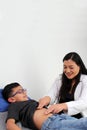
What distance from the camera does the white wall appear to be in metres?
2.57

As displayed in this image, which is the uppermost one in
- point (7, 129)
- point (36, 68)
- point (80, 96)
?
point (36, 68)

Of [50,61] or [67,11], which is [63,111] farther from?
[67,11]

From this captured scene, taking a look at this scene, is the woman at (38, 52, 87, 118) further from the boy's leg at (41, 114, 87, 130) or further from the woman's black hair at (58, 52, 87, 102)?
the boy's leg at (41, 114, 87, 130)

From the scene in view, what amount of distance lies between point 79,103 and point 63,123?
39 centimetres

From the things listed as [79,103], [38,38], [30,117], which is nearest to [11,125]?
[30,117]

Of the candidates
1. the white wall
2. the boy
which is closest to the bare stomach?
the boy

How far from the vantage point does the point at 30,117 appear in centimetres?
202

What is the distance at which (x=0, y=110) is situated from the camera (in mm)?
2121

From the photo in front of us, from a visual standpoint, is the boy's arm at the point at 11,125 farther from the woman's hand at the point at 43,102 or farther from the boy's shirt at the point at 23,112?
the woman's hand at the point at 43,102

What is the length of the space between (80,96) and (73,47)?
90 cm

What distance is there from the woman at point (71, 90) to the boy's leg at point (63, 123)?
0.19 metres

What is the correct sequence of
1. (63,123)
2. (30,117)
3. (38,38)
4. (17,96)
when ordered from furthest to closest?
1. (38,38)
2. (17,96)
3. (30,117)
4. (63,123)

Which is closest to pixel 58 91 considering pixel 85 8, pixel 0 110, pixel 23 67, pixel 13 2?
pixel 23 67

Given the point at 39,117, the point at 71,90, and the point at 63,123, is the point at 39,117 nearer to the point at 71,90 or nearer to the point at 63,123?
the point at 63,123
